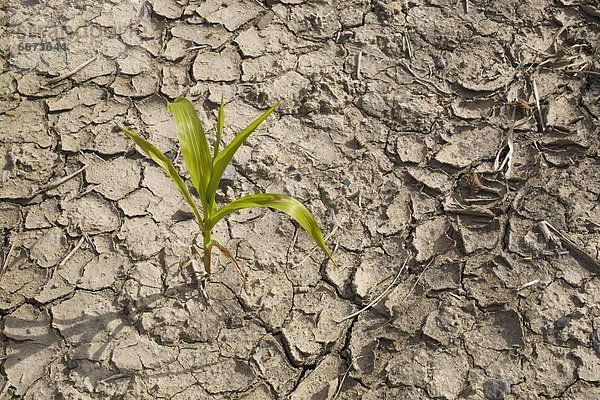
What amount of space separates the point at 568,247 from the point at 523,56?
0.92 m

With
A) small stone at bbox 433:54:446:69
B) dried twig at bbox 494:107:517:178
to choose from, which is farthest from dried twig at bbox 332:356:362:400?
small stone at bbox 433:54:446:69

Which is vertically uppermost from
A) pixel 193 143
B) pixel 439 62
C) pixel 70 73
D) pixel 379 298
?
pixel 70 73

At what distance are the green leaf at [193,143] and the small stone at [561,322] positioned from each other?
48.7 inches

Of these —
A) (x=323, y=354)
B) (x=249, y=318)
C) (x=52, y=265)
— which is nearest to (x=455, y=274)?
(x=323, y=354)

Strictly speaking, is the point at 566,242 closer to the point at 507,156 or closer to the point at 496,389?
the point at 507,156

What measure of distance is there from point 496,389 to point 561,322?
1.09 ft

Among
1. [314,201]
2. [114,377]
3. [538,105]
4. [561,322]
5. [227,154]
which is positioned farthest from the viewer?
[538,105]

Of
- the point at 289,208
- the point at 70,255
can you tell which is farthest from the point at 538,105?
the point at 70,255

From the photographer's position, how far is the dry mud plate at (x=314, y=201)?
226 centimetres

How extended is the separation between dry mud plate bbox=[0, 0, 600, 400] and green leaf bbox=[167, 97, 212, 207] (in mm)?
419

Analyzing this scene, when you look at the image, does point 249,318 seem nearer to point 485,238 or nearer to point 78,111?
point 485,238

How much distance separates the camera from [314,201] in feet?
8.50

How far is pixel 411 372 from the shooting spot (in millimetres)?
2252

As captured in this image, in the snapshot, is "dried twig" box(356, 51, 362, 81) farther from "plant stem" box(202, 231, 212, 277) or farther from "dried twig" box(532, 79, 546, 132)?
"plant stem" box(202, 231, 212, 277)
